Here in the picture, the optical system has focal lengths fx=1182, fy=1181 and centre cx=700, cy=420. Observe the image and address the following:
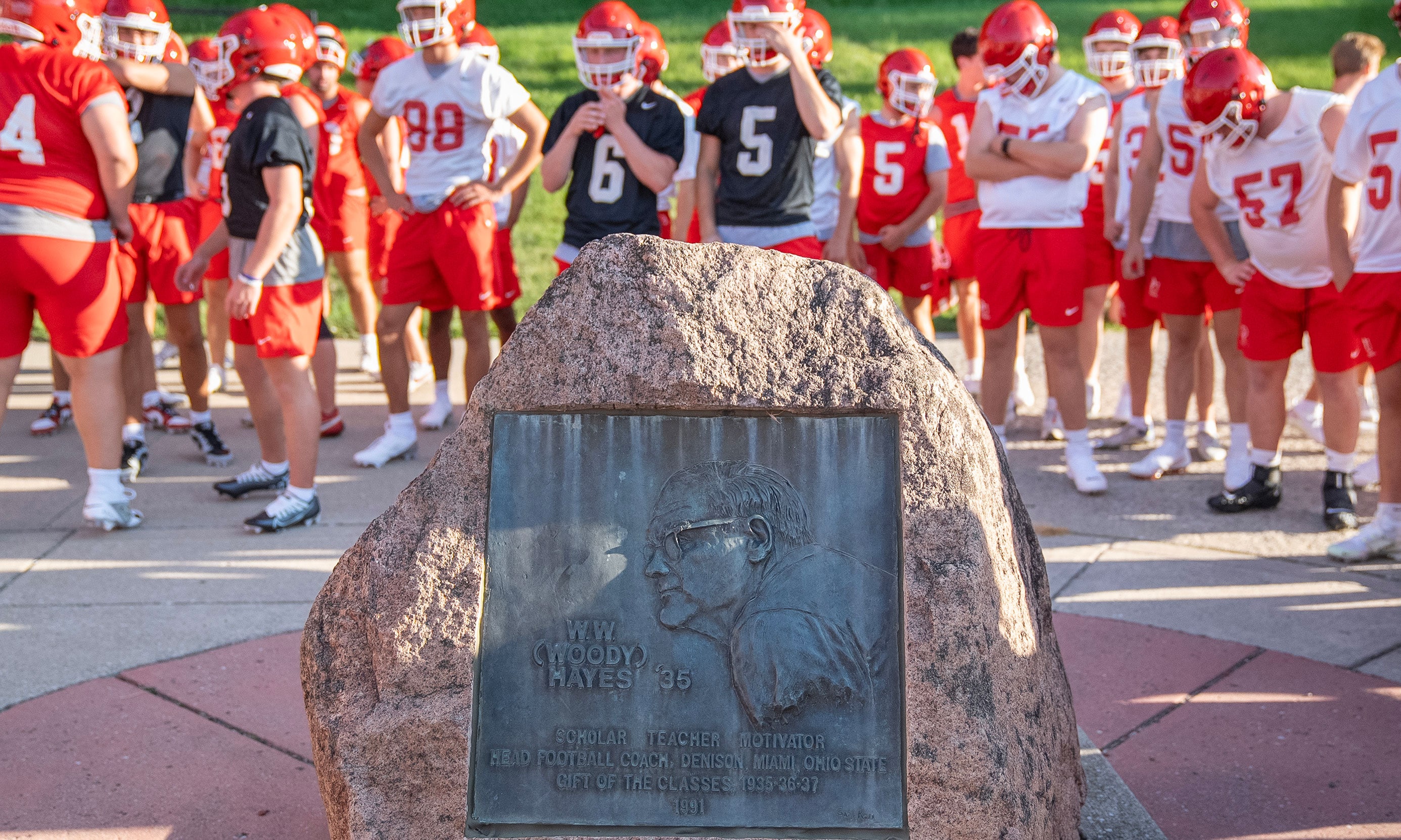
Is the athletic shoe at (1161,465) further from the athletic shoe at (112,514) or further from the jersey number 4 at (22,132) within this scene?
the jersey number 4 at (22,132)

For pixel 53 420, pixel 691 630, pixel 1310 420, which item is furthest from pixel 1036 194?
pixel 53 420

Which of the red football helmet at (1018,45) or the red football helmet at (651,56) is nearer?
the red football helmet at (1018,45)

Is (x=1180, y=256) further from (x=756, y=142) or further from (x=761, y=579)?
(x=761, y=579)

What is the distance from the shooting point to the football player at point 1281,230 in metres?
5.00


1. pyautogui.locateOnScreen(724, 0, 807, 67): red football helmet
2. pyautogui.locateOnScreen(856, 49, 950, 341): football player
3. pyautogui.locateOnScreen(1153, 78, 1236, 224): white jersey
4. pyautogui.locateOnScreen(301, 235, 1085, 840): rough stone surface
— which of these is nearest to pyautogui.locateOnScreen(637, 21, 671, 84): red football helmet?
pyautogui.locateOnScreen(856, 49, 950, 341): football player

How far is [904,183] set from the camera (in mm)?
6660

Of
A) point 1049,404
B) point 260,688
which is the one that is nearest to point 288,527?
point 260,688

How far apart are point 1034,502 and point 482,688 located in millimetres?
3749

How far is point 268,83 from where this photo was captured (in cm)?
506

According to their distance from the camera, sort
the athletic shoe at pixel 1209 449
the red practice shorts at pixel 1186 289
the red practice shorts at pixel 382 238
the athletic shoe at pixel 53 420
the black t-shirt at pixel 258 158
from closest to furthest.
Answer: the black t-shirt at pixel 258 158 → the red practice shorts at pixel 1186 289 → the athletic shoe at pixel 1209 449 → the athletic shoe at pixel 53 420 → the red practice shorts at pixel 382 238

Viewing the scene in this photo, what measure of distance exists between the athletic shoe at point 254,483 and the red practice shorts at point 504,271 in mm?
1443

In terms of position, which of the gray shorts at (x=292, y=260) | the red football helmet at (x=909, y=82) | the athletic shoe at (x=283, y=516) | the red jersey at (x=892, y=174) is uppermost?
the red football helmet at (x=909, y=82)

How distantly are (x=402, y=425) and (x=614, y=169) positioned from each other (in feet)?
5.99

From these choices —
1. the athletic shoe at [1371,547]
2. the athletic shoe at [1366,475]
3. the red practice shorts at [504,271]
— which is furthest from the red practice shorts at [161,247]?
the athletic shoe at [1366,475]
